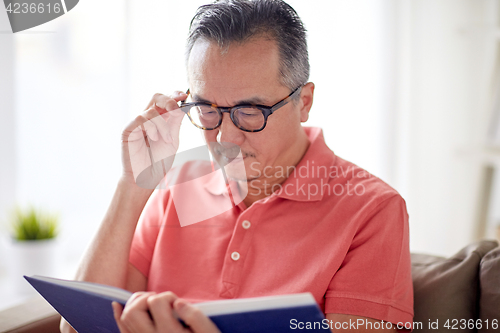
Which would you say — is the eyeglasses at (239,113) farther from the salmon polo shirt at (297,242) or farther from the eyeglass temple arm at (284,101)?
the salmon polo shirt at (297,242)

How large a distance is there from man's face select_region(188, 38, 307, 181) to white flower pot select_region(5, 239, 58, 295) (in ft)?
4.01

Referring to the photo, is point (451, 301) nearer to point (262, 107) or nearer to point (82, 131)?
point (262, 107)

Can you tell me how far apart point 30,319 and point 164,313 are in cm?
57

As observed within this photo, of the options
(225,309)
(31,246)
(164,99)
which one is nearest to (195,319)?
(225,309)

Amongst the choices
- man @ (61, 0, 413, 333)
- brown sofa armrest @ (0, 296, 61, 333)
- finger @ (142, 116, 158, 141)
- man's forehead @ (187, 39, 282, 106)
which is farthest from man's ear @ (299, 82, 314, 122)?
brown sofa armrest @ (0, 296, 61, 333)

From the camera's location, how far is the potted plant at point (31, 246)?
1.99 m

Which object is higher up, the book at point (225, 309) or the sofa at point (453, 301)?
the book at point (225, 309)

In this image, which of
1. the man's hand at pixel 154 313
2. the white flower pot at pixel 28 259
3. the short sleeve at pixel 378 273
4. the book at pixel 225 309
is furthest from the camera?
the white flower pot at pixel 28 259

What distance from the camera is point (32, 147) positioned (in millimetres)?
2266

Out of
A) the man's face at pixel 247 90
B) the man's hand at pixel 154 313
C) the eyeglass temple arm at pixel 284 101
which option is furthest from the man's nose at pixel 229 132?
the man's hand at pixel 154 313

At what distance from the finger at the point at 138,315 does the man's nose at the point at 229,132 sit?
1.55ft

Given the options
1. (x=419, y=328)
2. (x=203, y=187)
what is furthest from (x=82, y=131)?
(x=419, y=328)

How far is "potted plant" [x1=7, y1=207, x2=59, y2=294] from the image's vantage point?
1.99m

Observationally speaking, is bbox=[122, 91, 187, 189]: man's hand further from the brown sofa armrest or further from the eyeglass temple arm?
the brown sofa armrest
